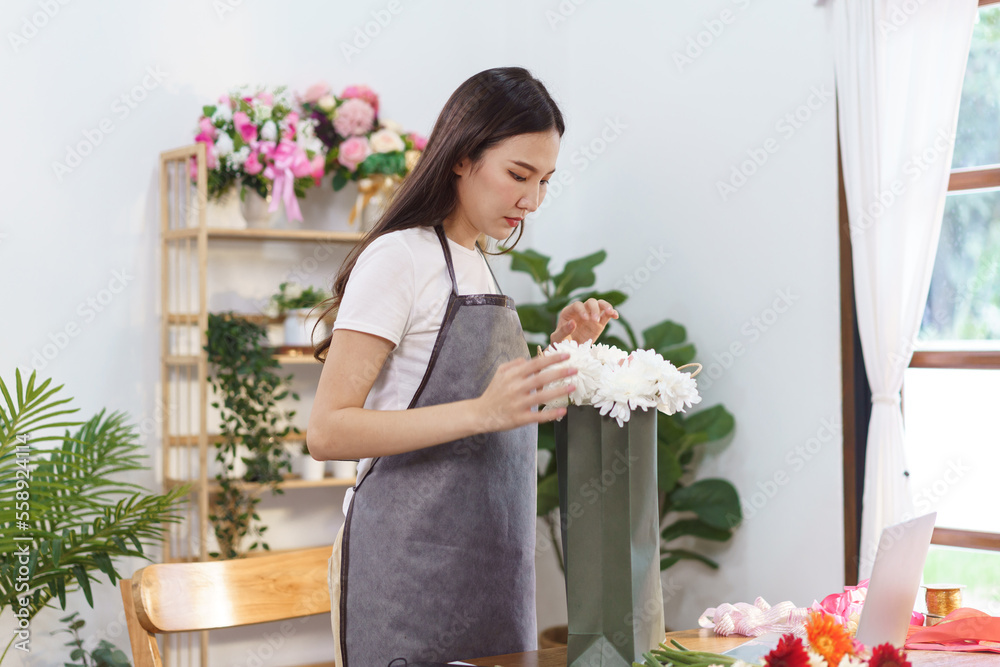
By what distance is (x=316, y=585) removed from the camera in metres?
1.64

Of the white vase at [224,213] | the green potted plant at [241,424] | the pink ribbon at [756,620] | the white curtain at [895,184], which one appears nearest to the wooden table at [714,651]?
the pink ribbon at [756,620]

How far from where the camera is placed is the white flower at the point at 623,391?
1094mm

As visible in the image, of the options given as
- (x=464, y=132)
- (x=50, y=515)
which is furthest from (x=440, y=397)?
(x=50, y=515)

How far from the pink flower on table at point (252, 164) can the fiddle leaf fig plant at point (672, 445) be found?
3.32 ft

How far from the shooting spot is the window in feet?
9.20

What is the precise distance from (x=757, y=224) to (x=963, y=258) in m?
0.69

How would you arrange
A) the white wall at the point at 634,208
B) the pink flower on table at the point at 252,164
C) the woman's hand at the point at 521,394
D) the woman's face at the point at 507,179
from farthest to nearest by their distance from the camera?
the pink flower on table at the point at 252,164 < the white wall at the point at 634,208 < the woman's face at the point at 507,179 < the woman's hand at the point at 521,394

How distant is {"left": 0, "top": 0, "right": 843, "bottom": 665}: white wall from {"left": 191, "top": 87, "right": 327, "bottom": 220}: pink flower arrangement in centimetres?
30

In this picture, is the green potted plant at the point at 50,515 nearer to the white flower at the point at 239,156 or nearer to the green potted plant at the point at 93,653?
the green potted plant at the point at 93,653

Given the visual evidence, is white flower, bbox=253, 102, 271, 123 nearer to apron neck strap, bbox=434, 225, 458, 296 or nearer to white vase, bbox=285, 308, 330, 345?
white vase, bbox=285, 308, 330, 345

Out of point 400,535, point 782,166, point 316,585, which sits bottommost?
point 316,585

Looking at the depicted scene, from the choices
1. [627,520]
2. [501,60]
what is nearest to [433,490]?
[627,520]

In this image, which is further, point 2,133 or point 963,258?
point 2,133

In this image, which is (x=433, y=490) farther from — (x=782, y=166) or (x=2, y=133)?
(x=2, y=133)
